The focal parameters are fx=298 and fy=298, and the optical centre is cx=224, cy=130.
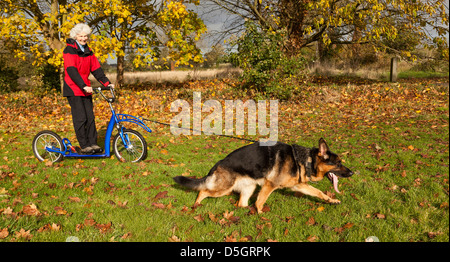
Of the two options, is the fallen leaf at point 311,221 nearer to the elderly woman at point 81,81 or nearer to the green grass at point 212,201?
the green grass at point 212,201

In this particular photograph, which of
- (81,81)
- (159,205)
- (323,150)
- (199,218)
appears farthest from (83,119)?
(323,150)

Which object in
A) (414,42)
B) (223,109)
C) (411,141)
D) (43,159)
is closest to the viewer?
(43,159)

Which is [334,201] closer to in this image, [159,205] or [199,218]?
[199,218]

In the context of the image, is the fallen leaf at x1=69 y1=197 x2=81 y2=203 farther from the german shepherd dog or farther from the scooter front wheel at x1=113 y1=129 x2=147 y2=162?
the scooter front wheel at x1=113 y1=129 x2=147 y2=162

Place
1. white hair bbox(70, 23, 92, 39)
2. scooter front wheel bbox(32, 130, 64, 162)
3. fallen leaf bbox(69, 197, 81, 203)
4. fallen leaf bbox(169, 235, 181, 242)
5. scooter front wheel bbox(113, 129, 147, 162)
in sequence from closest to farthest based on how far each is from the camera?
fallen leaf bbox(169, 235, 181, 242) → fallen leaf bbox(69, 197, 81, 203) → white hair bbox(70, 23, 92, 39) → scooter front wheel bbox(113, 129, 147, 162) → scooter front wheel bbox(32, 130, 64, 162)

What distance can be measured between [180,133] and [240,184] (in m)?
5.30

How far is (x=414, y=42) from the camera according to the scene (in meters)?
13.6

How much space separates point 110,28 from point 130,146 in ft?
29.5

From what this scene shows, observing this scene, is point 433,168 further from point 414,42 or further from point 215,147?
point 414,42

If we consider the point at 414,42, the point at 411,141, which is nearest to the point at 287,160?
the point at 411,141

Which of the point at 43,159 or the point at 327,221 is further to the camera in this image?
the point at 43,159

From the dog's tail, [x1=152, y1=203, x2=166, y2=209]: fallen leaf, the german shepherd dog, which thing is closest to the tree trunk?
[x1=152, y1=203, x2=166, y2=209]: fallen leaf

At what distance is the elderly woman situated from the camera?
17.4 ft

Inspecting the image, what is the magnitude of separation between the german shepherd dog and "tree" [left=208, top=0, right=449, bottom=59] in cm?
815
